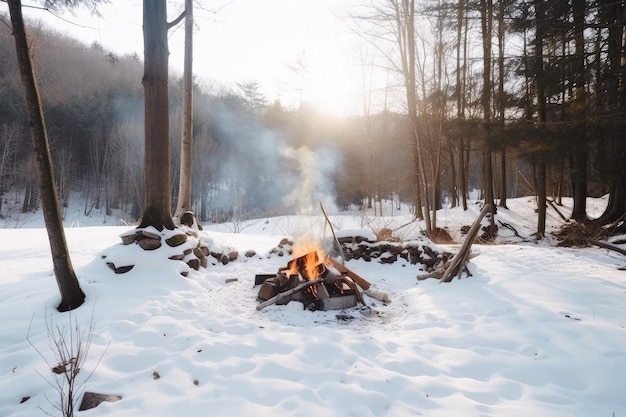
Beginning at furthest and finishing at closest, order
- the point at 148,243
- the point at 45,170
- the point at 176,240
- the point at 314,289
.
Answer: the point at 176,240
the point at 148,243
the point at 314,289
the point at 45,170

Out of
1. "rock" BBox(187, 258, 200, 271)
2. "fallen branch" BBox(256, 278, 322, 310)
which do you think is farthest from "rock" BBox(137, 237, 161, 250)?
"fallen branch" BBox(256, 278, 322, 310)

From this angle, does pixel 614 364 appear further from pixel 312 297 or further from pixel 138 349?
pixel 138 349

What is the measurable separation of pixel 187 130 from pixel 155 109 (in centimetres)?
274

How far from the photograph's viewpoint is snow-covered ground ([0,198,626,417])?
2.30 metres

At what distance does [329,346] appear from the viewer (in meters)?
3.19

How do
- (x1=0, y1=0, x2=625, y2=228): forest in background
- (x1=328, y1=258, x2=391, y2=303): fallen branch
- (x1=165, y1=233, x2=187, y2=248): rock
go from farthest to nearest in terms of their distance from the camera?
1. (x1=0, y1=0, x2=625, y2=228): forest in background
2. (x1=165, y1=233, x2=187, y2=248): rock
3. (x1=328, y1=258, x2=391, y2=303): fallen branch

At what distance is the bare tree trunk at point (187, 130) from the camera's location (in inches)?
328

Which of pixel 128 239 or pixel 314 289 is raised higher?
pixel 128 239

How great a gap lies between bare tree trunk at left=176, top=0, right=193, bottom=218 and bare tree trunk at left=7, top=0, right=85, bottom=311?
4.12 m

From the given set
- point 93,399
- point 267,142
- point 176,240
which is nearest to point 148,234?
point 176,240

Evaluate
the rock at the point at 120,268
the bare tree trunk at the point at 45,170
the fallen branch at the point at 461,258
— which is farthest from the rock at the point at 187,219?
the fallen branch at the point at 461,258

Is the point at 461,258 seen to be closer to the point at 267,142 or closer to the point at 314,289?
the point at 314,289

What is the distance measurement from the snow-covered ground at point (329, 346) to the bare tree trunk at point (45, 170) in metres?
0.25

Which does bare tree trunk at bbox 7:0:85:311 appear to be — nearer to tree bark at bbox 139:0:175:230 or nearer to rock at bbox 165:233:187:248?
rock at bbox 165:233:187:248
